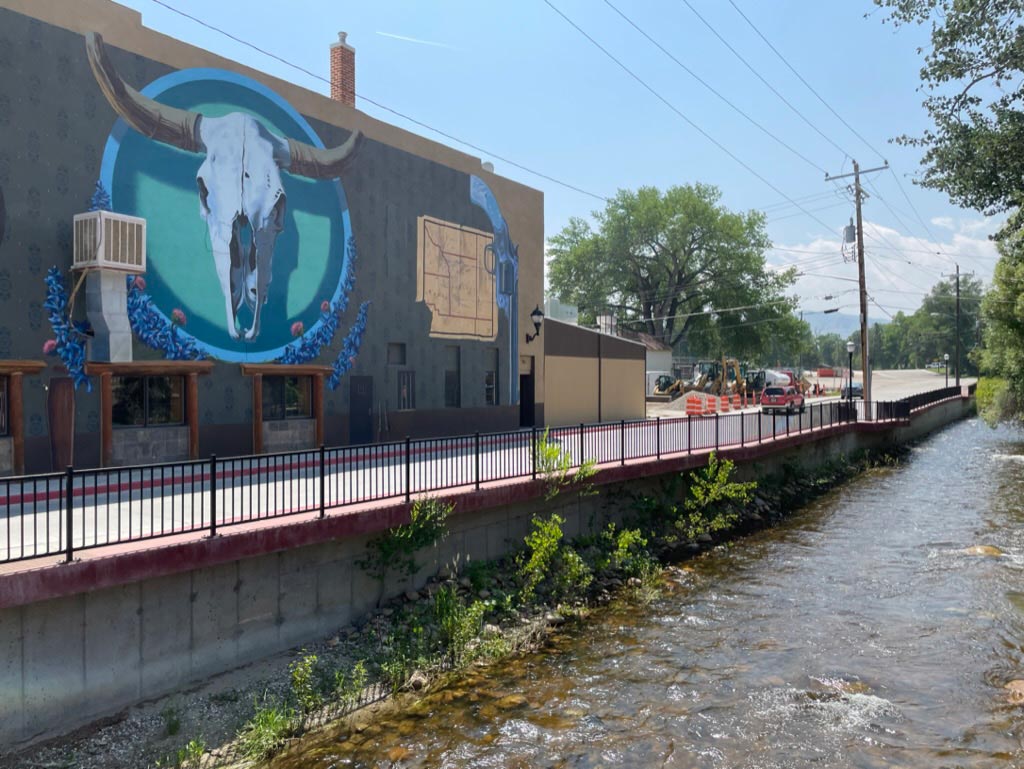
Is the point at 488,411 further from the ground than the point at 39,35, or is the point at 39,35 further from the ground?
the point at 39,35

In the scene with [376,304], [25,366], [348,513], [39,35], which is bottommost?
[348,513]

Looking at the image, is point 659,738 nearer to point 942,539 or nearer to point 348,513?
point 348,513

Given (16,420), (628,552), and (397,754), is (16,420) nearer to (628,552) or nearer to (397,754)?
(397,754)

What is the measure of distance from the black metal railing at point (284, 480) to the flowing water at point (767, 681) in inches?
117

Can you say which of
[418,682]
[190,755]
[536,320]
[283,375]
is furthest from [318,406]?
[190,755]

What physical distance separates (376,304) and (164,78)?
25.3ft

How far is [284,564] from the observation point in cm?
A: 998

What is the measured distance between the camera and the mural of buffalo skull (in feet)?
52.9

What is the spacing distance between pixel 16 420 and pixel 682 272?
60.2 m

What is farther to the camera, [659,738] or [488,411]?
[488,411]

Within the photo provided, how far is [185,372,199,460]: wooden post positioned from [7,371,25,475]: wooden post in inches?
133

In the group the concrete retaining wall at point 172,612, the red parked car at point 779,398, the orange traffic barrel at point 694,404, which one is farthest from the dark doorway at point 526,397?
the red parked car at point 779,398

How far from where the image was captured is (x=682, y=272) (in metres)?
67.9

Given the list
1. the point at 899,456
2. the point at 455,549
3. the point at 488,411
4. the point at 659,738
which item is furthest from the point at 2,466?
the point at 899,456
